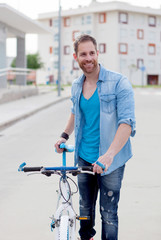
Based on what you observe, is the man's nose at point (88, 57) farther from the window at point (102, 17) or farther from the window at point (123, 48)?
the window at point (102, 17)

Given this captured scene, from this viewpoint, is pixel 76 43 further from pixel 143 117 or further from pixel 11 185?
pixel 143 117

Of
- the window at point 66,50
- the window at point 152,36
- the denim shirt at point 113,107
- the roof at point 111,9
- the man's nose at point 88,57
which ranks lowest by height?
the denim shirt at point 113,107

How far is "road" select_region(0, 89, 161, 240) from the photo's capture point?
4520 millimetres

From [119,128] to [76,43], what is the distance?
65 cm

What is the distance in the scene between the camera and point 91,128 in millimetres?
3336

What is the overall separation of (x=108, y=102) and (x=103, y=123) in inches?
5.9

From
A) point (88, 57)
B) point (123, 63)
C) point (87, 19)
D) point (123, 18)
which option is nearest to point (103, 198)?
point (88, 57)

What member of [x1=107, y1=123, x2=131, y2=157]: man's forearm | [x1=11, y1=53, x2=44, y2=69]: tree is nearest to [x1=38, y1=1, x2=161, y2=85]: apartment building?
[x1=11, y1=53, x2=44, y2=69]: tree

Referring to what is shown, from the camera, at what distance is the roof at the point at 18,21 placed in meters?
24.7

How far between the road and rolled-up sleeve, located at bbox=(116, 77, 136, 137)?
160 centimetres

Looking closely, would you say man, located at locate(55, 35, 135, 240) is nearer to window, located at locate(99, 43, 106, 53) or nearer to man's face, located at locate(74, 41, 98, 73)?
man's face, located at locate(74, 41, 98, 73)

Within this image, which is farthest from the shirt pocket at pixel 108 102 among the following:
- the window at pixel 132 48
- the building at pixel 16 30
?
the window at pixel 132 48

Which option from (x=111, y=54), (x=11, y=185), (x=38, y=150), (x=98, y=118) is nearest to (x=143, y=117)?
(x=38, y=150)

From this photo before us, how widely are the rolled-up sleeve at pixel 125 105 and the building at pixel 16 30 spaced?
19292mm
